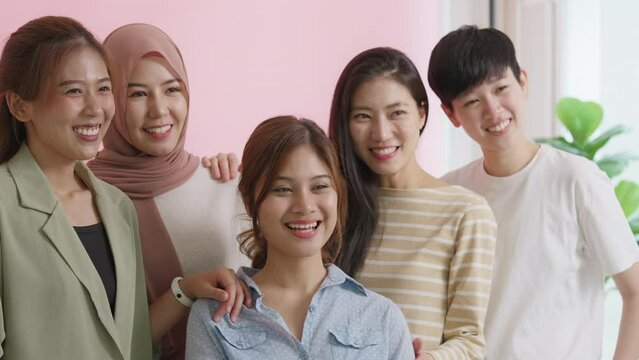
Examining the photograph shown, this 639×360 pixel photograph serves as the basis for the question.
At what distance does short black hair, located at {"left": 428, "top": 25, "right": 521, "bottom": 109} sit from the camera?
2121 mm

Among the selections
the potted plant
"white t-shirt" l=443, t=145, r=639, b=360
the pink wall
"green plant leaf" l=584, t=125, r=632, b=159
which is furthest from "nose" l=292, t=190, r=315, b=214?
"green plant leaf" l=584, t=125, r=632, b=159

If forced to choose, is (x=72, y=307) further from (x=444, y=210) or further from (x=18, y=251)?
(x=444, y=210)

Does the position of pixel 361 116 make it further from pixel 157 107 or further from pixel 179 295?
pixel 179 295

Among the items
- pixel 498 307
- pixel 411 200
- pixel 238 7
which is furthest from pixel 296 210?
pixel 238 7

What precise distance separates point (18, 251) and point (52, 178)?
0.61ft

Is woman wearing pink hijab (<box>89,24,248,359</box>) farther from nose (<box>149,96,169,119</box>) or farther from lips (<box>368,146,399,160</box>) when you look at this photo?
lips (<box>368,146,399,160</box>)

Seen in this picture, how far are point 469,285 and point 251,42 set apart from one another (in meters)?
1.98

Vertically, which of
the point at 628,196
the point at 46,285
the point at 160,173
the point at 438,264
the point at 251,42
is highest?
the point at 251,42

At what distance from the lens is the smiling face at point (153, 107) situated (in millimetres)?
1877

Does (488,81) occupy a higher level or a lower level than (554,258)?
higher

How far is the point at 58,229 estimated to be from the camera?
1569mm

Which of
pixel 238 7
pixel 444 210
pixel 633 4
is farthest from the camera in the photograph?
pixel 633 4

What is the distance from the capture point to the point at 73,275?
5.10 ft

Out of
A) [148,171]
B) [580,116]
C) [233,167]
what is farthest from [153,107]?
[580,116]
